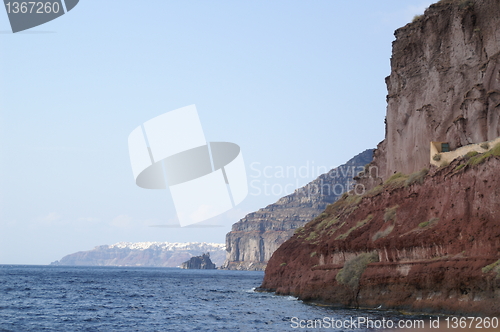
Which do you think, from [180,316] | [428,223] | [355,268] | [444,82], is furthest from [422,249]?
[444,82]

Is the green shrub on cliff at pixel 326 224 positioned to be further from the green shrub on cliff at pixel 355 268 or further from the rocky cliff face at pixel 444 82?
the green shrub on cliff at pixel 355 268

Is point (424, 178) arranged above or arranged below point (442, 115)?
below

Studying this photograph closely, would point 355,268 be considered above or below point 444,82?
below

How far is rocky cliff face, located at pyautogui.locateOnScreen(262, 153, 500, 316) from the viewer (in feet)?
84.8

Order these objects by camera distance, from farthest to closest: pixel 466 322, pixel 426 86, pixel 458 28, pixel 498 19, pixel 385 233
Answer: pixel 426 86
pixel 458 28
pixel 498 19
pixel 385 233
pixel 466 322

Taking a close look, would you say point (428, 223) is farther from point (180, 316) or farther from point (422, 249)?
point (180, 316)

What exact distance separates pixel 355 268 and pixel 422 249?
5897 mm

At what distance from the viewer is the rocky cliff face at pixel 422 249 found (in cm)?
2584

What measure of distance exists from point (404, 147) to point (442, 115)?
17.9ft

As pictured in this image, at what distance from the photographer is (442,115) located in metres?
44.6

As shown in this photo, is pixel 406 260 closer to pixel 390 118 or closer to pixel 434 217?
pixel 434 217

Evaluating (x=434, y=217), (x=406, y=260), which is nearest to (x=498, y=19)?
(x=434, y=217)

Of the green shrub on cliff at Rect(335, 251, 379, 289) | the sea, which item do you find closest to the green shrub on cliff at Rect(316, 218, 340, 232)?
→ the sea

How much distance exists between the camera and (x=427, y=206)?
3338cm
